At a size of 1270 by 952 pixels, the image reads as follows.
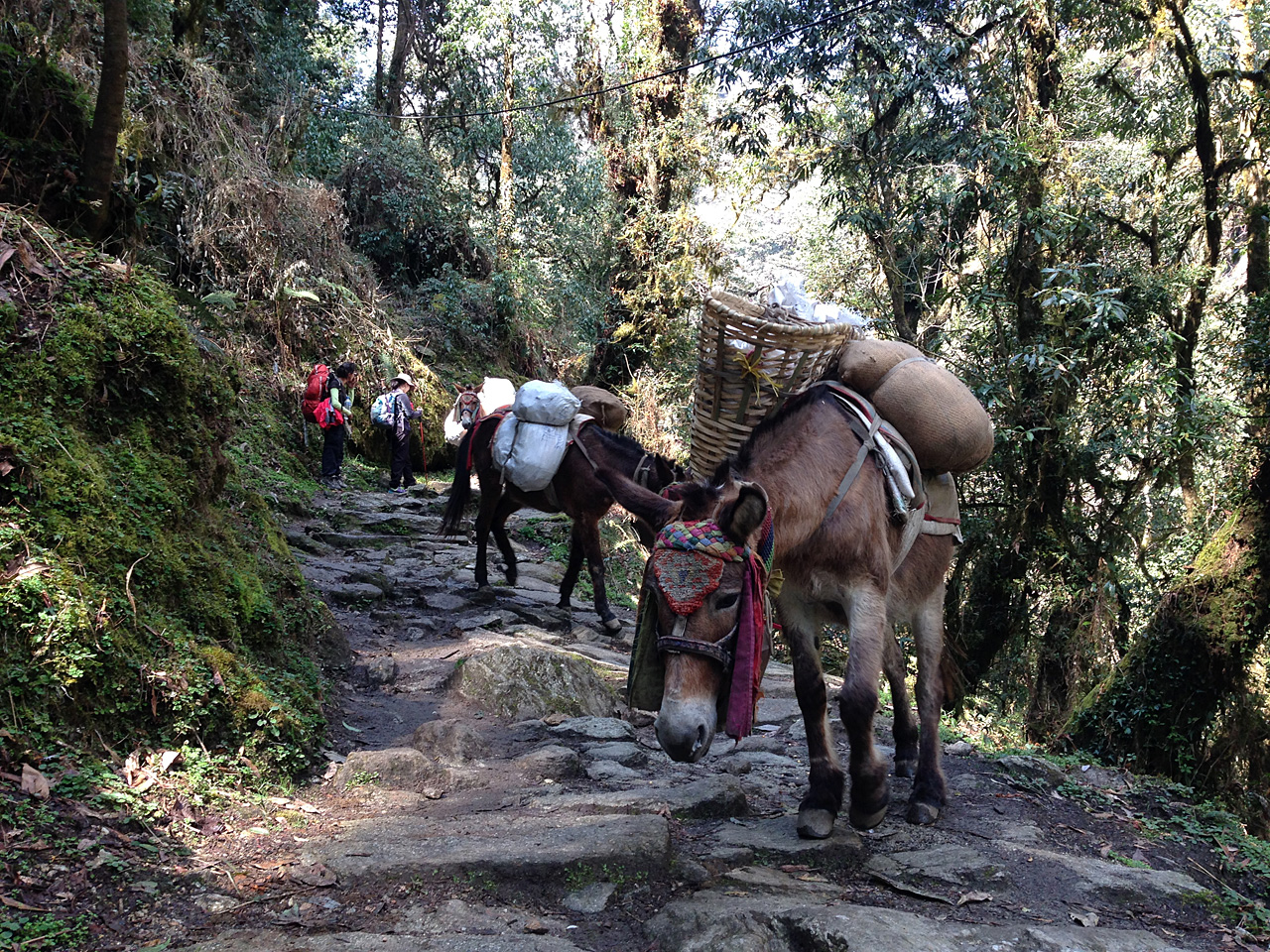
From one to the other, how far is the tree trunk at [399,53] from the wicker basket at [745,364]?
65.0ft

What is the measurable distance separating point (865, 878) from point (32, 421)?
4197mm

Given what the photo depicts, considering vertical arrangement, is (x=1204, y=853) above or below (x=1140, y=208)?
below

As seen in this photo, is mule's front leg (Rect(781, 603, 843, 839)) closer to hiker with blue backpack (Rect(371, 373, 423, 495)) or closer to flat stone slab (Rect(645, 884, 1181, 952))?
flat stone slab (Rect(645, 884, 1181, 952))

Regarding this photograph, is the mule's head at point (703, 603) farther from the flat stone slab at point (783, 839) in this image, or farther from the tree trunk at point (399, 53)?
the tree trunk at point (399, 53)

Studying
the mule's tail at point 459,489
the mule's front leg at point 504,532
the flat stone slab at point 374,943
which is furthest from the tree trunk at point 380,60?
the flat stone slab at point 374,943

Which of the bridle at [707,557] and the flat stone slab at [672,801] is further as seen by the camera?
the flat stone slab at [672,801]

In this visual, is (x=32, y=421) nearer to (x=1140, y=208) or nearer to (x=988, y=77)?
(x=988, y=77)

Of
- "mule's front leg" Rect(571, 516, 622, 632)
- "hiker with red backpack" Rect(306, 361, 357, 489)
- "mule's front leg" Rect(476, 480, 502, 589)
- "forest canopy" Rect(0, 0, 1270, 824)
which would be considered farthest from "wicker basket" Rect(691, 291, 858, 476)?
"hiker with red backpack" Rect(306, 361, 357, 489)

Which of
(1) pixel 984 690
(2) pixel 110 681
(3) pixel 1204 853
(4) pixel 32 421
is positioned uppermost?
(4) pixel 32 421

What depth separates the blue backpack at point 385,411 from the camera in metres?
13.6

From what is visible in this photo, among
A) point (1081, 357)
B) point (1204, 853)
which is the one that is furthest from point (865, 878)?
point (1081, 357)

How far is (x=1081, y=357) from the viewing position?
28.6 ft

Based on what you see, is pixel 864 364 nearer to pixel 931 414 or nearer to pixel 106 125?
pixel 931 414

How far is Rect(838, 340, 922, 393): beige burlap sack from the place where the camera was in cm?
480
